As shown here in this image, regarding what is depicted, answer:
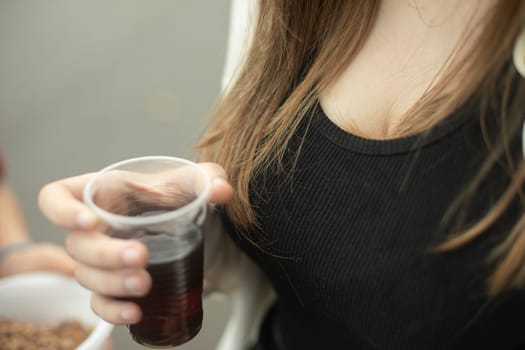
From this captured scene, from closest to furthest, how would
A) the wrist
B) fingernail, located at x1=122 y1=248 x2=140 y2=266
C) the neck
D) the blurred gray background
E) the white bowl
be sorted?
fingernail, located at x1=122 y1=248 x2=140 y2=266
the neck
the white bowl
the wrist
the blurred gray background

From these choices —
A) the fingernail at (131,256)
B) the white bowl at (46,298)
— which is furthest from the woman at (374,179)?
the white bowl at (46,298)

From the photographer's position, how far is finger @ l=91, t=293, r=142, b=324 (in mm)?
609

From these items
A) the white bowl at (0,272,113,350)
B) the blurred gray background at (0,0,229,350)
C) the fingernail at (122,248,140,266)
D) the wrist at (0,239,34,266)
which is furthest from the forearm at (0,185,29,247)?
the fingernail at (122,248,140,266)

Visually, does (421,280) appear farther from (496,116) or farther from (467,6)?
(467,6)

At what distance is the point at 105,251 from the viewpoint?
57 cm

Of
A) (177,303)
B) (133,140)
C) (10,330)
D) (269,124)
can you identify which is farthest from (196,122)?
(177,303)

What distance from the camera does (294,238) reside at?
733mm

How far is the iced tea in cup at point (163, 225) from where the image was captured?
59cm

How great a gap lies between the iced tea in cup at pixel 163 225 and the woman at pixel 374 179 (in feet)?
0.08

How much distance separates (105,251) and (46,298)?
66 cm

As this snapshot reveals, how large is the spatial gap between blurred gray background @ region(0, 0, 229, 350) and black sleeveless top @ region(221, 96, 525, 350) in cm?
136

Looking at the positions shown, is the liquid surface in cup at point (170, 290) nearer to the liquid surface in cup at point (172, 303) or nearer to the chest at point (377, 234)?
the liquid surface in cup at point (172, 303)

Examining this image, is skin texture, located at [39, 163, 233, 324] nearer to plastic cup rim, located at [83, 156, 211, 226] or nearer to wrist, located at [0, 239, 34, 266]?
plastic cup rim, located at [83, 156, 211, 226]

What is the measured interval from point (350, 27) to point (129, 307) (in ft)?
1.46
